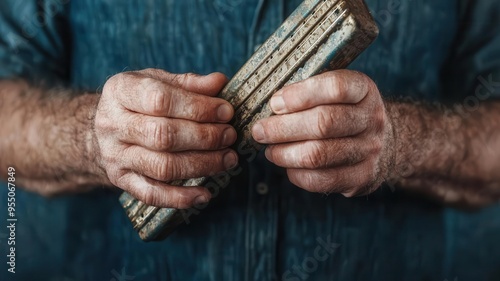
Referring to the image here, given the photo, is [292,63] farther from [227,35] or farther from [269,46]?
[227,35]

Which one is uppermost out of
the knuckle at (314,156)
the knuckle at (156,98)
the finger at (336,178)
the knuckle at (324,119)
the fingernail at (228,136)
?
the knuckle at (156,98)

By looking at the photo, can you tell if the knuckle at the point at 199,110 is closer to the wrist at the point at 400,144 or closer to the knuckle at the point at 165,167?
the knuckle at the point at 165,167

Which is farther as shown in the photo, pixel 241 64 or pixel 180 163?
pixel 241 64

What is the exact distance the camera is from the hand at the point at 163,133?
402 millimetres

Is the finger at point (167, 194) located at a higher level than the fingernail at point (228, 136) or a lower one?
lower

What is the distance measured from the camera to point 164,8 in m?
0.53

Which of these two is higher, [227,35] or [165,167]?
[227,35]

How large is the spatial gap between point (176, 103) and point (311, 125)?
3.6 inches

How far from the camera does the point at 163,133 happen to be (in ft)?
1.31

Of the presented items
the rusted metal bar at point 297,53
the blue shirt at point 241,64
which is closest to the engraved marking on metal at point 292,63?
the rusted metal bar at point 297,53

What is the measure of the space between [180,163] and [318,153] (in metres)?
0.10

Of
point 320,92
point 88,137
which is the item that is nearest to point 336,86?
point 320,92

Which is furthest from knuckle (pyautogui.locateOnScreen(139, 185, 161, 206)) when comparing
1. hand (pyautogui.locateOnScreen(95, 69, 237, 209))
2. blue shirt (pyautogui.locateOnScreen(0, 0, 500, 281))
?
blue shirt (pyautogui.locateOnScreen(0, 0, 500, 281))

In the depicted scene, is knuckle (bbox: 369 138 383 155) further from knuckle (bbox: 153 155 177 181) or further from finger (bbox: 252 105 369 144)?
knuckle (bbox: 153 155 177 181)
